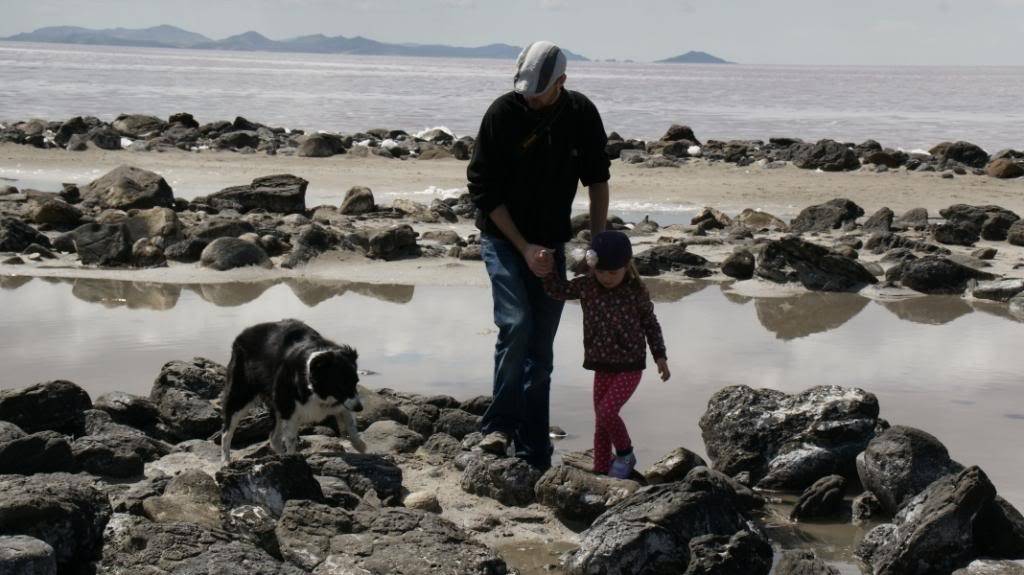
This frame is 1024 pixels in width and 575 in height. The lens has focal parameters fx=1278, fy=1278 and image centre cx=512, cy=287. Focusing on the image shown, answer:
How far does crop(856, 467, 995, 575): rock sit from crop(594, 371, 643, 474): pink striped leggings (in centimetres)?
154

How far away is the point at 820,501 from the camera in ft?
22.1

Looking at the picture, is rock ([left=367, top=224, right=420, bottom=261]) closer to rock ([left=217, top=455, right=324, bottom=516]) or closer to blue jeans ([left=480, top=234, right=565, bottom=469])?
blue jeans ([left=480, top=234, right=565, bottom=469])

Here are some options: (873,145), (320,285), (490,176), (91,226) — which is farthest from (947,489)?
(873,145)

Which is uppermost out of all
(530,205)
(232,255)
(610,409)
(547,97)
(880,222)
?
(547,97)

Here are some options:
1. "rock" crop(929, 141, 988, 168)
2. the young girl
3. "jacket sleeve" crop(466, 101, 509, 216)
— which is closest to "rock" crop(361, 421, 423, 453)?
the young girl

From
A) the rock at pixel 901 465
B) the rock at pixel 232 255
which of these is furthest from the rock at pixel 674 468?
the rock at pixel 232 255

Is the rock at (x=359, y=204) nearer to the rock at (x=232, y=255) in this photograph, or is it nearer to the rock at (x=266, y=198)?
the rock at (x=266, y=198)

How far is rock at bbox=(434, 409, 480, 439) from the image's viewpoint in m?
8.11

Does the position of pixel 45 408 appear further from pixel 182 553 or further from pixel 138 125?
pixel 138 125

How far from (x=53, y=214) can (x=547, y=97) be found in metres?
11.9

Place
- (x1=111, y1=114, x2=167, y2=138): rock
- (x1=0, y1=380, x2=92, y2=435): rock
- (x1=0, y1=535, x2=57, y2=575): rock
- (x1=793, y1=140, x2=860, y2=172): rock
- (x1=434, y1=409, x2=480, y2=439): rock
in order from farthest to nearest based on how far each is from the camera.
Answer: (x1=111, y1=114, x2=167, y2=138): rock < (x1=793, y1=140, x2=860, y2=172): rock < (x1=434, y1=409, x2=480, y2=439): rock < (x1=0, y1=380, x2=92, y2=435): rock < (x1=0, y1=535, x2=57, y2=575): rock

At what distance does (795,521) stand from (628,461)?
3.05 feet

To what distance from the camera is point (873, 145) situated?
31.8 metres

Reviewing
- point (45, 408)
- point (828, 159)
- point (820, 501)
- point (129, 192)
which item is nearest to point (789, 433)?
point (820, 501)
